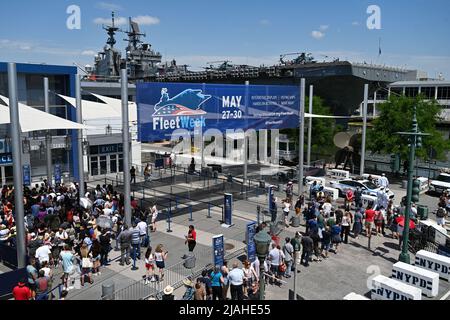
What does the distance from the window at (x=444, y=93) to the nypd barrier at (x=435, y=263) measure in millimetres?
67883

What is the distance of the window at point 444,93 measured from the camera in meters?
72.9

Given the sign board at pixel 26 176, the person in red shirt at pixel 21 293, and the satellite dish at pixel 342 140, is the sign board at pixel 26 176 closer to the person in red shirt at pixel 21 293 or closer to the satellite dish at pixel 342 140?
the person in red shirt at pixel 21 293

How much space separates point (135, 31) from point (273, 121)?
6540cm

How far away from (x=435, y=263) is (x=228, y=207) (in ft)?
28.9

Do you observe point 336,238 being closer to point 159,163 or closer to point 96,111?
point 96,111

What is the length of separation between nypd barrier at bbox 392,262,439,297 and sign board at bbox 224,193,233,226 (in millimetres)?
8034

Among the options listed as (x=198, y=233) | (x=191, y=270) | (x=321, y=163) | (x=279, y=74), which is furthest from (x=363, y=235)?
(x=279, y=74)

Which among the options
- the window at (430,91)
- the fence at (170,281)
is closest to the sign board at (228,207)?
the fence at (170,281)

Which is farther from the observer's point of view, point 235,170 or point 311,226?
point 235,170

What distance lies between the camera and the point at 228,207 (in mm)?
19375

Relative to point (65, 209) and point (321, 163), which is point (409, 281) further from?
point (321, 163)

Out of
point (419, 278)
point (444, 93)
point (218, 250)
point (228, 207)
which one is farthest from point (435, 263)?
point (444, 93)
